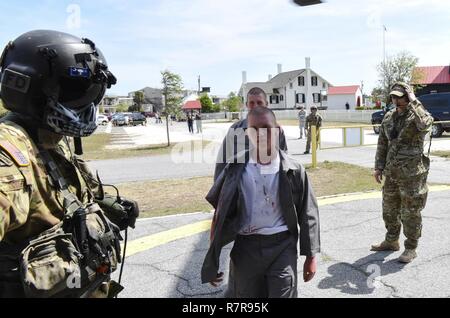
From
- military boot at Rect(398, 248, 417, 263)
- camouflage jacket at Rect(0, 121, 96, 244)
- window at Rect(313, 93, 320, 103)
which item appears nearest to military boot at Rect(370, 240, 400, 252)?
military boot at Rect(398, 248, 417, 263)

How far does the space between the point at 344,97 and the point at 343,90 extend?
1404 millimetres

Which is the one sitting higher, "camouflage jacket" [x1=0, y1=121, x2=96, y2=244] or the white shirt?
"camouflage jacket" [x1=0, y1=121, x2=96, y2=244]

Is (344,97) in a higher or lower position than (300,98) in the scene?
lower

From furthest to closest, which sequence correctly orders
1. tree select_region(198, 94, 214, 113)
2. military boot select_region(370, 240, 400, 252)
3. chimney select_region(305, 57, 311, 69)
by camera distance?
tree select_region(198, 94, 214, 113) < chimney select_region(305, 57, 311, 69) < military boot select_region(370, 240, 400, 252)

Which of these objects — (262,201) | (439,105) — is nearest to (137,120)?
(439,105)

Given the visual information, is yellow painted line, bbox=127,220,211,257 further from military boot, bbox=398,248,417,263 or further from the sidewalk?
military boot, bbox=398,248,417,263

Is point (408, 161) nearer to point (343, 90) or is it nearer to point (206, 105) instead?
point (343, 90)

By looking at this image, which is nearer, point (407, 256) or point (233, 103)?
point (407, 256)

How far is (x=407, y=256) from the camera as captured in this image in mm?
4402

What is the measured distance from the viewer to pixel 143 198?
332 inches

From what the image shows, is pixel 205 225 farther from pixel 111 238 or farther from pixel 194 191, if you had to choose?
pixel 111 238

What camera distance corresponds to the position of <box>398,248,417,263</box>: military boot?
4.39 meters
